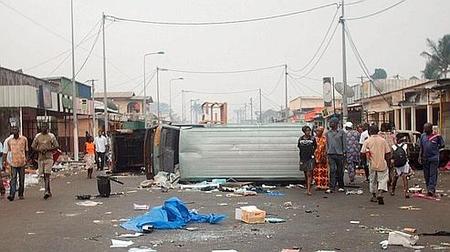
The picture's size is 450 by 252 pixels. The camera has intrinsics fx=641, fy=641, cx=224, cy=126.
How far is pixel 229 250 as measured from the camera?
8258 millimetres

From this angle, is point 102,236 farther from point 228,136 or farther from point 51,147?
point 228,136

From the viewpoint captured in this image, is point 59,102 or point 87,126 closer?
point 59,102

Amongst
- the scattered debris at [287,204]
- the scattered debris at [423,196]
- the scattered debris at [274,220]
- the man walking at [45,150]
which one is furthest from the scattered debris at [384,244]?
the man walking at [45,150]

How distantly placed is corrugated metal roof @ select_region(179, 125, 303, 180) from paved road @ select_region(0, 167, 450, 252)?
8.96ft

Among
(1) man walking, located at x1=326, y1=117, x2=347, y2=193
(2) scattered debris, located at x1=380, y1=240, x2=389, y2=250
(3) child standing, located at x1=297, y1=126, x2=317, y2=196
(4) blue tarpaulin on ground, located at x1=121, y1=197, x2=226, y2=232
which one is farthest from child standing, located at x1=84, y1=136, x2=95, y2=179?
(2) scattered debris, located at x1=380, y1=240, x2=389, y2=250

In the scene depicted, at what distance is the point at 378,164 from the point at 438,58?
52.3 m

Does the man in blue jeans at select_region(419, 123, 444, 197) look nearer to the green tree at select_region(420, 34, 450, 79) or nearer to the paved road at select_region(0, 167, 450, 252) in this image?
the paved road at select_region(0, 167, 450, 252)

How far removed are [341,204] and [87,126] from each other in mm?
42545

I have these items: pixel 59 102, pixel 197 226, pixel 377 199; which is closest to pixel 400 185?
pixel 377 199

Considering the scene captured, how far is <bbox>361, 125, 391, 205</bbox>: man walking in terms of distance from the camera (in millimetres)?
13109

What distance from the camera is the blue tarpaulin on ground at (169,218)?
33.6 feet

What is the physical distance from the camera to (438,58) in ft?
203

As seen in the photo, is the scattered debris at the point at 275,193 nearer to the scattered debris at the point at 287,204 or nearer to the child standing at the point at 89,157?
the scattered debris at the point at 287,204

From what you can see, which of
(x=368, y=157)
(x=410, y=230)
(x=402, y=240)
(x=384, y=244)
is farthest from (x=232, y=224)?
(x=368, y=157)
